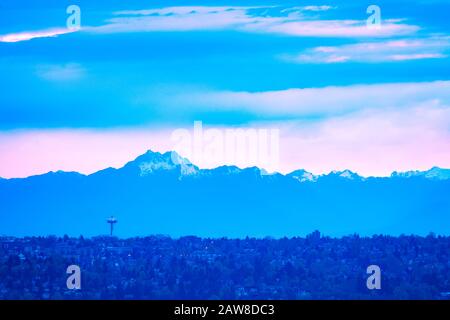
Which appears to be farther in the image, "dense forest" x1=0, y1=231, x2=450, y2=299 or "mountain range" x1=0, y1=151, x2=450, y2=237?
"mountain range" x1=0, y1=151, x2=450, y2=237

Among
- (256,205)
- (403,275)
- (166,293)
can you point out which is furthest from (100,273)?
(256,205)

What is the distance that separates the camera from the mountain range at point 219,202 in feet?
282

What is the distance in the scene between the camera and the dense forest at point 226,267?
195 feet

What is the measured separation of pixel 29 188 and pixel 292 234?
17.5 meters

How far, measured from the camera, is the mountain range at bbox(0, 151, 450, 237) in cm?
8588

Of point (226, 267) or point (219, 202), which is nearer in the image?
point (226, 267)

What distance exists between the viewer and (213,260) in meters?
71.2

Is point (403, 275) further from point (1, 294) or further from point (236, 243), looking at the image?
point (1, 294)

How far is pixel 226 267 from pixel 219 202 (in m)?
39.9

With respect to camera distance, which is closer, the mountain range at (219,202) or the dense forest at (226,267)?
the dense forest at (226,267)

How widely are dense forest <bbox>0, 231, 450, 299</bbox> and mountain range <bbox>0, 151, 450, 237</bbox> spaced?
4.10m

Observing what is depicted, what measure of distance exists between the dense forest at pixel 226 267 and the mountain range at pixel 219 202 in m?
4.10

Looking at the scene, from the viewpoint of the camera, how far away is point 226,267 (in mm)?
68000

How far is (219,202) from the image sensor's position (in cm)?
10788
